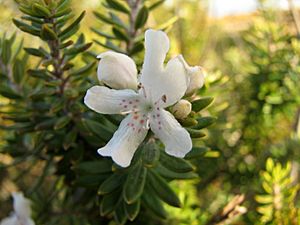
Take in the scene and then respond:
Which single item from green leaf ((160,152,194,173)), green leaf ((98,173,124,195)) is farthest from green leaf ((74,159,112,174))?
green leaf ((160,152,194,173))

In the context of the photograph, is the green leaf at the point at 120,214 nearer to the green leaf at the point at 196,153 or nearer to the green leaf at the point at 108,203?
the green leaf at the point at 108,203

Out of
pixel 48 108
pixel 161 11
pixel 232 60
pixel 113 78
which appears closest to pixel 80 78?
pixel 48 108

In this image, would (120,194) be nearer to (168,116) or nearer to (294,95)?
(168,116)

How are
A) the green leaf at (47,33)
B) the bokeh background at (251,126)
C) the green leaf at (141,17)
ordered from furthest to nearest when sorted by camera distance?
the bokeh background at (251,126), the green leaf at (141,17), the green leaf at (47,33)

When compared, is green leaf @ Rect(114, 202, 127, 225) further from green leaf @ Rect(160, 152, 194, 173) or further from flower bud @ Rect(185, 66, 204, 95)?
flower bud @ Rect(185, 66, 204, 95)

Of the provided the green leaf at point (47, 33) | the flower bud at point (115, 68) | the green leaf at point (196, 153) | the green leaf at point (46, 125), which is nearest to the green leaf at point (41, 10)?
the green leaf at point (47, 33)
